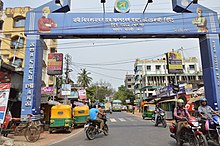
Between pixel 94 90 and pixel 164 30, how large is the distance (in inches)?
1904

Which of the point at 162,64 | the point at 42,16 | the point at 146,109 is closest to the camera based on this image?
the point at 42,16

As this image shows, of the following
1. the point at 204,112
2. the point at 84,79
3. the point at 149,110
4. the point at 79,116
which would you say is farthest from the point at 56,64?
the point at 84,79

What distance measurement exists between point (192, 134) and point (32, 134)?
7534 millimetres

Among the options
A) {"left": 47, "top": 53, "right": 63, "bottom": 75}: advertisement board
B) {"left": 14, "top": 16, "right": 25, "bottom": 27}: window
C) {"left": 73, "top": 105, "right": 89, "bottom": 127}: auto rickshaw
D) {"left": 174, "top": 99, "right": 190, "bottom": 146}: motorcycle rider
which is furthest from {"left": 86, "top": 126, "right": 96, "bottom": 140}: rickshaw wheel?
{"left": 14, "top": 16, "right": 25, "bottom": 27}: window

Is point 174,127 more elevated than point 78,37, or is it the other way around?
point 78,37

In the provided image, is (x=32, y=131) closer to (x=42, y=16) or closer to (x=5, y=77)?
(x=5, y=77)

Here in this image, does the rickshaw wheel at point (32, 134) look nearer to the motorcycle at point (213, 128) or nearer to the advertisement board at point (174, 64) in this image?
the motorcycle at point (213, 128)

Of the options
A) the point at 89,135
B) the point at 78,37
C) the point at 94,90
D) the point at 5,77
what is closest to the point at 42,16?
the point at 78,37

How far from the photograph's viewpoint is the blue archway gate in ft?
50.0

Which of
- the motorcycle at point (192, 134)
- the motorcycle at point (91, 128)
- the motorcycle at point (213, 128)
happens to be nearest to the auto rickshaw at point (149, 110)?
the motorcycle at point (91, 128)

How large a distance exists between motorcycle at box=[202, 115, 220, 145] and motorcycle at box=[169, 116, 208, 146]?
18.4 inches

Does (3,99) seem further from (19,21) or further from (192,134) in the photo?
(19,21)

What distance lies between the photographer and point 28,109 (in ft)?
45.3

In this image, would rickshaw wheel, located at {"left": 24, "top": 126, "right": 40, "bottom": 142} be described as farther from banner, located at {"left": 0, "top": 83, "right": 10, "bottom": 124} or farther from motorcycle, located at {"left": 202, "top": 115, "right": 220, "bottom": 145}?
motorcycle, located at {"left": 202, "top": 115, "right": 220, "bottom": 145}
